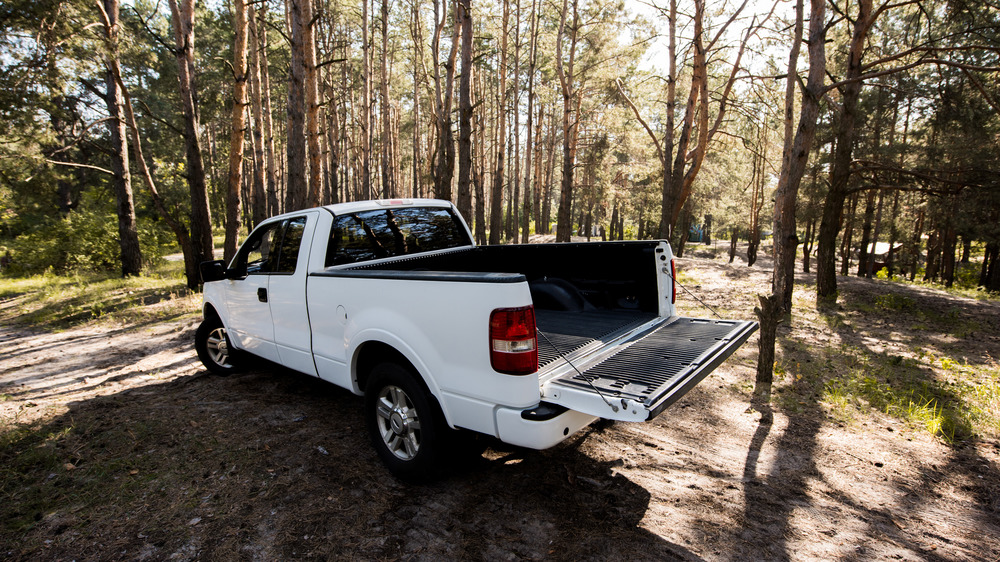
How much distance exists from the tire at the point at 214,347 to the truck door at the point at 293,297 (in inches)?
65.6

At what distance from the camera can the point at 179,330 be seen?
845 centimetres

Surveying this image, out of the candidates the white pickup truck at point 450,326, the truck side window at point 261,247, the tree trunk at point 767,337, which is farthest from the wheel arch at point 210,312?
the tree trunk at point 767,337

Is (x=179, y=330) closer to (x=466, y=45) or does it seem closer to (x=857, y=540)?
(x=466, y=45)

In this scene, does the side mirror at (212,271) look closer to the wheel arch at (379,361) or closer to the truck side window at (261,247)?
the truck side window at (261,247)

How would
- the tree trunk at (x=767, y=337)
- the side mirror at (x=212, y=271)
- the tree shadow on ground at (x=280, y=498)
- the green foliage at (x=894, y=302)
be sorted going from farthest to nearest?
the green foliage at (x=894, y=302) < the tree trunk at (x=767, y=337) < the side mirror at (x=212, y=271) < the tree shadow on ground at (x=280, y=498)

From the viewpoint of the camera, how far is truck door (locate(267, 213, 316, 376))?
3.94 m

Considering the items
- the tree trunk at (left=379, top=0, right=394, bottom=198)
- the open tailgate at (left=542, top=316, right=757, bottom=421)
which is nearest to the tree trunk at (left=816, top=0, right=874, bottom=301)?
the open tailgate at (left=542, top=316, right=757, bottom=421)

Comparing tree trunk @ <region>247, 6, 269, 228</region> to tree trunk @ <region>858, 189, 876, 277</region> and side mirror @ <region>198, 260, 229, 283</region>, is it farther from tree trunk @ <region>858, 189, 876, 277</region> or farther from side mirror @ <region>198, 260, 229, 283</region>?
tree trunk @ <region>858, 189, 876, 277</region>

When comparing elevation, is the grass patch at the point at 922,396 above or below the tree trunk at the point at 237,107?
below

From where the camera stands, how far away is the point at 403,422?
3170 millimetres

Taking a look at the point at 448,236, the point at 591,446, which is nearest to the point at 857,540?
the point at 591,446

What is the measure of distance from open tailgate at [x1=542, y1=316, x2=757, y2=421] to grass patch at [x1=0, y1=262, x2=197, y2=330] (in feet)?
33.5

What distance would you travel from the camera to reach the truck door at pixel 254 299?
4426 mm

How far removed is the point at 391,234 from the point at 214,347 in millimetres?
3021
